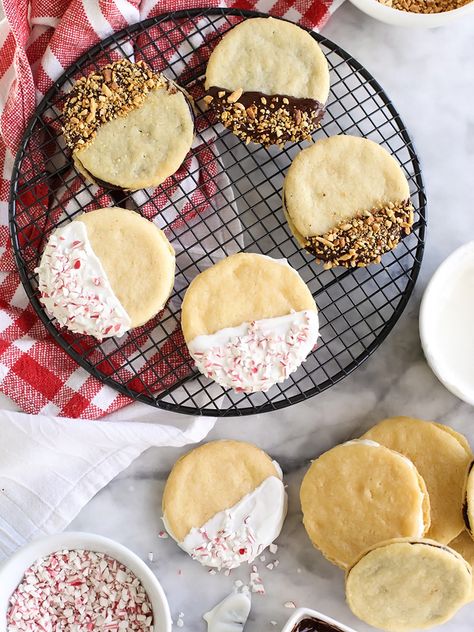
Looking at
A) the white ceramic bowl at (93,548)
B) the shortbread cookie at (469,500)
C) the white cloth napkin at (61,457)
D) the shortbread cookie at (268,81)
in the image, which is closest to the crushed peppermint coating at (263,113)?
the shortbread cookie at (268,81)

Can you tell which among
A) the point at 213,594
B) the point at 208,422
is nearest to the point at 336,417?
the point at 208,422

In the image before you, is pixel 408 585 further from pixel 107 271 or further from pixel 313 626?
pixel 107 271

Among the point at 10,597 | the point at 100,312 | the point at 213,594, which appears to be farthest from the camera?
the point at 213,594

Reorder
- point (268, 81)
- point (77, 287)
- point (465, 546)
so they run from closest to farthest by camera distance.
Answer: point (77, 287) → point (268, 81) → point (465, 546)

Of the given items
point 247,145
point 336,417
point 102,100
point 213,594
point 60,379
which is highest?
point 102,100

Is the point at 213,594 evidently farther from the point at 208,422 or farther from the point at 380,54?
the point at 380,54

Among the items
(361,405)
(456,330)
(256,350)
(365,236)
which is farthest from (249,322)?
(456,330)

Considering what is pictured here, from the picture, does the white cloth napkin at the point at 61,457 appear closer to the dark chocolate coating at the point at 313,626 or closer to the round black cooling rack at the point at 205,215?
the round black cooling rack at the point at 205,215

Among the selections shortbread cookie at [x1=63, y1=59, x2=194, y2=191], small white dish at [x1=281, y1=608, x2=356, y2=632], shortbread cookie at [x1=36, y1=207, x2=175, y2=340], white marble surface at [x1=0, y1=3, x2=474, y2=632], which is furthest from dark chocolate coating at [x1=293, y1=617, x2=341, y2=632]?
shortbread cookie at [x1=63, y1=59, x2=194, y2=191]
